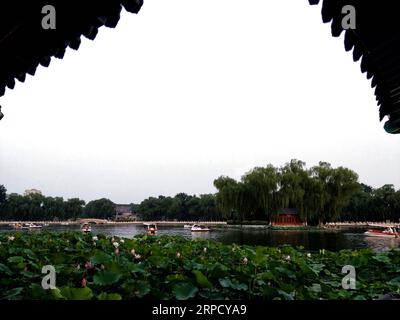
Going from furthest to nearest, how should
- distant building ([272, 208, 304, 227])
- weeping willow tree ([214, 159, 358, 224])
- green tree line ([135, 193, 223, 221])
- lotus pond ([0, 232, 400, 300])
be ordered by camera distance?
green tree line ([135, 193, 223, 221]) → distant building ([272, 208, 304, 227]) → weeping willow tree ([214, 159, 358, 224]) → lotus pond ([0, 232, 400, 300])

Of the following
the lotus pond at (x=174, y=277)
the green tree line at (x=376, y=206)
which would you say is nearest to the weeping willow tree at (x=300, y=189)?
the green tree line at (x=376, y=206)

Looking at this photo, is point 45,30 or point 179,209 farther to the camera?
point 179,209

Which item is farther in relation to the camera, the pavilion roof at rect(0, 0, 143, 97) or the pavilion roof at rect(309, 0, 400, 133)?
the pavilion roof at rect(309, 0, 400, 133)

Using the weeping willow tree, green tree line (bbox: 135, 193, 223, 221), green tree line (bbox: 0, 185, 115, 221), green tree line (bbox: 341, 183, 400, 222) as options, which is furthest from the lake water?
green tree line (bbox: 0, 185, 115, 221)

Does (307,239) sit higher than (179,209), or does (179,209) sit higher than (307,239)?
(179,209)

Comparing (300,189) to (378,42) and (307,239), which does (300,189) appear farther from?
(378,42)

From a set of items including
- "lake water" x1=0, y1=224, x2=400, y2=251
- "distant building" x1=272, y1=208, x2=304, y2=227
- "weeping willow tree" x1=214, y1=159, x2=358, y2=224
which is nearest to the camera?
"lake water" x1=0, y1=224, x2=400, y2=251

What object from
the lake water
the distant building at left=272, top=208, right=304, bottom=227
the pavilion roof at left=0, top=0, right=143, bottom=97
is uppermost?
the pavilion roof at left=0, top=0, right=143, bottom=97

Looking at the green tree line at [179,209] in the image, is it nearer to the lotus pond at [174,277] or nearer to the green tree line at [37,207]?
the green tree line at [37,207]

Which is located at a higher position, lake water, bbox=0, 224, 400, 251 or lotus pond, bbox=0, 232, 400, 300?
lotus pond, bbox=0, 232, 400, 300

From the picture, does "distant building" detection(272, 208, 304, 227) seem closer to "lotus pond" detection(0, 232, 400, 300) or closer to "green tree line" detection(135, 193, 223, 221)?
"green tree line" detection(135, 193, 223, 221)

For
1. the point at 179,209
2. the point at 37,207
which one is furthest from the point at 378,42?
the point at 37,207

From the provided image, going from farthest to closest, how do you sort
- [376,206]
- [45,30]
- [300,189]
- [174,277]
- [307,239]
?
[376,206] → [300,189] → [307,239] → [174,277] → [45,30]

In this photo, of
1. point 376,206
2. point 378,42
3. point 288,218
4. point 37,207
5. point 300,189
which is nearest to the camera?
point 378,42
